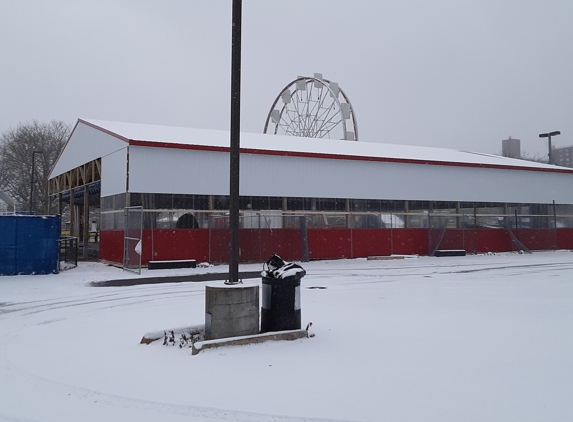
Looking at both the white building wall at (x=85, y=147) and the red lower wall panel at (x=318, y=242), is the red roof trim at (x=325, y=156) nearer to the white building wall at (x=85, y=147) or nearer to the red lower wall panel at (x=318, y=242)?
the white building wall at (x=85, y=147)

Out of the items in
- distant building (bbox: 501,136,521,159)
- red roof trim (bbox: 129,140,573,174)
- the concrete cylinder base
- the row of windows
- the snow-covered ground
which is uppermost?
distant building (bbox: 501,136,521,159)

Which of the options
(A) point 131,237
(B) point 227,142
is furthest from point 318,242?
(A) point 131,237

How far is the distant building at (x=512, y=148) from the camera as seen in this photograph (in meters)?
97.6

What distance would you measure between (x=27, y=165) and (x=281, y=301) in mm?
61680

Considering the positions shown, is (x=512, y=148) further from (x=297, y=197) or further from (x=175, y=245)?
(x=175, y=245)

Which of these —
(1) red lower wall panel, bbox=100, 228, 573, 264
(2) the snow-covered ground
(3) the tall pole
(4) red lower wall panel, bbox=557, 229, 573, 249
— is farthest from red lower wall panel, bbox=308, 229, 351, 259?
(3) the tall pole

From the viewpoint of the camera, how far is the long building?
69.7 ft

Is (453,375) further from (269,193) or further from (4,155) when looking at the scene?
(4,155)

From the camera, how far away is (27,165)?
61094mm

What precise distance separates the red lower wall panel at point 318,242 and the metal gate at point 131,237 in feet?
2.34

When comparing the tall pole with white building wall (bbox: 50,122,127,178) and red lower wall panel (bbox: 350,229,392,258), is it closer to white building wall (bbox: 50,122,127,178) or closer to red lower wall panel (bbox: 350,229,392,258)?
white building wall (bbox: 50,122,127,178)

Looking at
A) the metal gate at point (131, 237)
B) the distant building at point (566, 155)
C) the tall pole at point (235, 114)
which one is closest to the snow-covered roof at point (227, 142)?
the metal gate at point (131, 237)

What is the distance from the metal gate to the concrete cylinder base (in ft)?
40.3

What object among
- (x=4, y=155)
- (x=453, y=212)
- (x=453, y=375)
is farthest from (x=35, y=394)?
(x=4, y=155)
